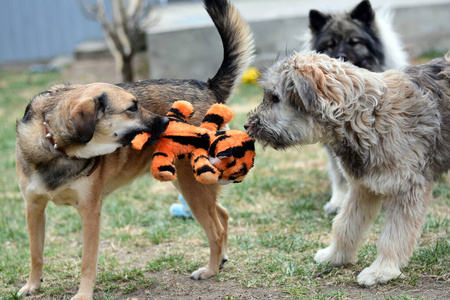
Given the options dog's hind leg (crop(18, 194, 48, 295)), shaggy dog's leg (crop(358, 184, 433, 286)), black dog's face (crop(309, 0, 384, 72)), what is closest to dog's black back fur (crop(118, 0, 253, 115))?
dog's hind leg (crop(18, 194, 48, 295))

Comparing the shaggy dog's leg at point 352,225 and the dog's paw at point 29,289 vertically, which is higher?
the shaggy dog's leg at point 352,225

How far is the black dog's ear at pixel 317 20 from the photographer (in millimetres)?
5531

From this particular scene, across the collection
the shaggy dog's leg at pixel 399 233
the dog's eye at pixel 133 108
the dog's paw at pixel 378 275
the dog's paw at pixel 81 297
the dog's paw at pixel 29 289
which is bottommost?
the dog's paw at pixel 29 289

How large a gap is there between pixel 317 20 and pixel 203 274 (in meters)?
3.16

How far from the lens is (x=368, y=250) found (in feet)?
13.4

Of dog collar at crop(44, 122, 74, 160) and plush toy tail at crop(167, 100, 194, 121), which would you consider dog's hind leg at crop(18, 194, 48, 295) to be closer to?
dog collar at crop(44, 122, 74, 160)

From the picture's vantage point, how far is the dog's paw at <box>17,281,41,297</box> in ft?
12.0

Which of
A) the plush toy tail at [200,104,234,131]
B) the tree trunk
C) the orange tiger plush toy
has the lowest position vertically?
the tree trunk

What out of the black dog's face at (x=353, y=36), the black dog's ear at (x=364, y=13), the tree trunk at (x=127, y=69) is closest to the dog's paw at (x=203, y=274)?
the black dog's face at (x=353, y=36)

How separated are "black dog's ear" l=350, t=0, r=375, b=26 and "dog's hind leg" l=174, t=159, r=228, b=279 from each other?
9.24 ft

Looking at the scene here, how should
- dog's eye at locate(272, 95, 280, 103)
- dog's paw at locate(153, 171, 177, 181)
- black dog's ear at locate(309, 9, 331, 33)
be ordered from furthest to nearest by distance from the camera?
black dog's ear at locate(309, 9, 331, 33)
dog's eye at locate(272, 95, 280, 103)
dog's paw at locate(153, 171, 177, 181)

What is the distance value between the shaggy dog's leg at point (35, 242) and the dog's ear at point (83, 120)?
724 millimetres

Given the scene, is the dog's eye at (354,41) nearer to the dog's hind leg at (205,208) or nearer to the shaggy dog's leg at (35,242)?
the dog's hind leg at (205,208)

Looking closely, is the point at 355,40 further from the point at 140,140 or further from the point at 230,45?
the point at 140,140
